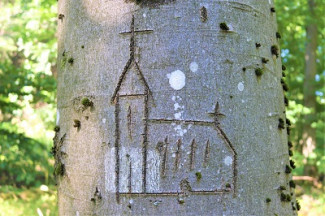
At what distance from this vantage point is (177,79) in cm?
110

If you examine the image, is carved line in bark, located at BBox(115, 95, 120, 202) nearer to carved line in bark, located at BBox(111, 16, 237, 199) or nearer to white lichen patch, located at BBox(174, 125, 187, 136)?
carved line in bark, located at BBox(111, 16, 237, 199)

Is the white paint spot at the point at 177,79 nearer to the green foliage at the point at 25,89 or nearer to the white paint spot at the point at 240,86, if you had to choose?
the white paint spot at the point at 240,86

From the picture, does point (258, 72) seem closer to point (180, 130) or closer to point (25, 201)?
point (180, 130)

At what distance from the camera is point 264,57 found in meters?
1.26

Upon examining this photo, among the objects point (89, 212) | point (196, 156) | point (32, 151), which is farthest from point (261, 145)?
point (32, 151)

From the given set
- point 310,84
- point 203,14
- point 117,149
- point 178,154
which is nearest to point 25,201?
point 117,149

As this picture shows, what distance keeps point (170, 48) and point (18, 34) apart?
22.4 ft

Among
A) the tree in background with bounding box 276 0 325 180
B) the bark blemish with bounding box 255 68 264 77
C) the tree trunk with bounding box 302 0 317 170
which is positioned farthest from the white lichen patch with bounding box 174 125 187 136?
the tree trunk with bounding box 302 0 317 170

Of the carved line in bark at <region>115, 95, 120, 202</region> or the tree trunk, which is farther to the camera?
the tree trunk

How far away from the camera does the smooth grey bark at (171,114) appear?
A: 1075 mm

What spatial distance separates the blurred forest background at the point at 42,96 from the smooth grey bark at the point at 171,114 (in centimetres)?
58

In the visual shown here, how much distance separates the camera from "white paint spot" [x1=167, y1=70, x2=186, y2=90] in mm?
1095

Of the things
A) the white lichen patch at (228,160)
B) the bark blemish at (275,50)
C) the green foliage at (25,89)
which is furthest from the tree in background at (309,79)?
the white lichen patch at (228,160)

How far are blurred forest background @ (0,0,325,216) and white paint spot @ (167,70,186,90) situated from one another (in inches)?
28.4
